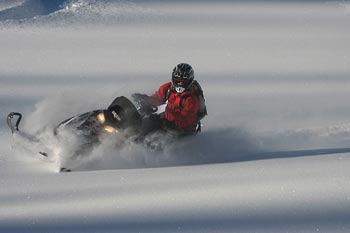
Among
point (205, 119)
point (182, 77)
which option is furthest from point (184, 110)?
point (205, 119)

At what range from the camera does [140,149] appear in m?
6.53

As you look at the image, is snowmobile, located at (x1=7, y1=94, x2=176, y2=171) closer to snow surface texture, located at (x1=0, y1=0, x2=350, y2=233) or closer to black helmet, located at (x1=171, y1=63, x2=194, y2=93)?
snow surface texture, located at (x1=0, y1=0, x2=350, y2=233)

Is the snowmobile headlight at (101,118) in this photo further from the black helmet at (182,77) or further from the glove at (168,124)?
the black helmet at (182,77)

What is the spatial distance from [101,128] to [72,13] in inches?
321

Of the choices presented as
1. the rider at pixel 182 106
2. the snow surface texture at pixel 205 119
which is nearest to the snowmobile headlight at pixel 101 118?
A: the snow surface texture at pixel 205 119

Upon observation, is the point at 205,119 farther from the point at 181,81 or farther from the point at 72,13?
the point at 72,13

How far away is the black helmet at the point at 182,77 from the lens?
22.3 ft

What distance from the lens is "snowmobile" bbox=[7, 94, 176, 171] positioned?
625 centimetres

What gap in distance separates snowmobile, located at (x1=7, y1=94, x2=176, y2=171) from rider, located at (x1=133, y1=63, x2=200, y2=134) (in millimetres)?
257

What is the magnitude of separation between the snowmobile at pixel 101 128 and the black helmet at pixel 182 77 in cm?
54

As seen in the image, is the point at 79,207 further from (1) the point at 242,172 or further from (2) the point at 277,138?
(2) the point at 277,138

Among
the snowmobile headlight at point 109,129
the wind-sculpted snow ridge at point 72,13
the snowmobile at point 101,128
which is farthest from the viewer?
the wind-sculpted snow ridge at point 72,13

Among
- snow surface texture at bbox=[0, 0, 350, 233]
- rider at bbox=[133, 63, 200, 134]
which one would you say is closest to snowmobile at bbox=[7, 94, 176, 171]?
snow surface texture at bbox=[0, 0, 350, 233]

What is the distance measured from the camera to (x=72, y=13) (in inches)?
551
